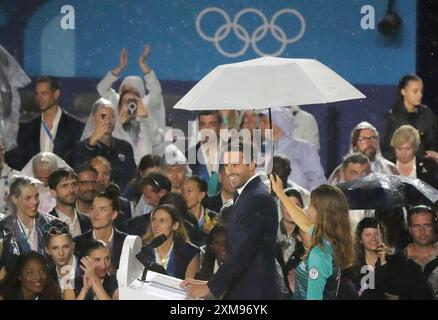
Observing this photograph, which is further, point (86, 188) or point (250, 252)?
point (86, 188)

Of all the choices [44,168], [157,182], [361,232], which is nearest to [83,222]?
[44,168]

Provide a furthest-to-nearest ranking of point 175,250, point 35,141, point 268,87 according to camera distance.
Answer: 1. point 35,141
2. point 175,250
3. point 268,87

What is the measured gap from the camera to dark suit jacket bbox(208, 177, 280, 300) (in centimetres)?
713

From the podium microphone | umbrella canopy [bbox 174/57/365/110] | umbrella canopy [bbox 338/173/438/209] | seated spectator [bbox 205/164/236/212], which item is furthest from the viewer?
seated spectator [bbox 205/164/236/212]

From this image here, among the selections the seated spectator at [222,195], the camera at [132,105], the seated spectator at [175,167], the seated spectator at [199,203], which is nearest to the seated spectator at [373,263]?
the seated spectator at [222,195]

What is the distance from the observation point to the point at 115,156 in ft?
24.7

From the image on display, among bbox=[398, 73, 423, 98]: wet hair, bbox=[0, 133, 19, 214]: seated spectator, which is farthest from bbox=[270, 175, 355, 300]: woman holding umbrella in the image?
bbox=[0, 133, 19, 214]: seated spectator

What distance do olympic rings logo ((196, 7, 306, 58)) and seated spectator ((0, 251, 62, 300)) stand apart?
1.93 meters

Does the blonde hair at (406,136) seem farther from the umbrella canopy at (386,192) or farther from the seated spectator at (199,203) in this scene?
the seated spectator at (199,203)

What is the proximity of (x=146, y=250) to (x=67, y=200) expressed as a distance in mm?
699

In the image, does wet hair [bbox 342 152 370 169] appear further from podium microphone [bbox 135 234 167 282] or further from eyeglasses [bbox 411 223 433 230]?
podium microphone [bbox 135 234 167 282]

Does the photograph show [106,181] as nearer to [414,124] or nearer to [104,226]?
[104,226]
